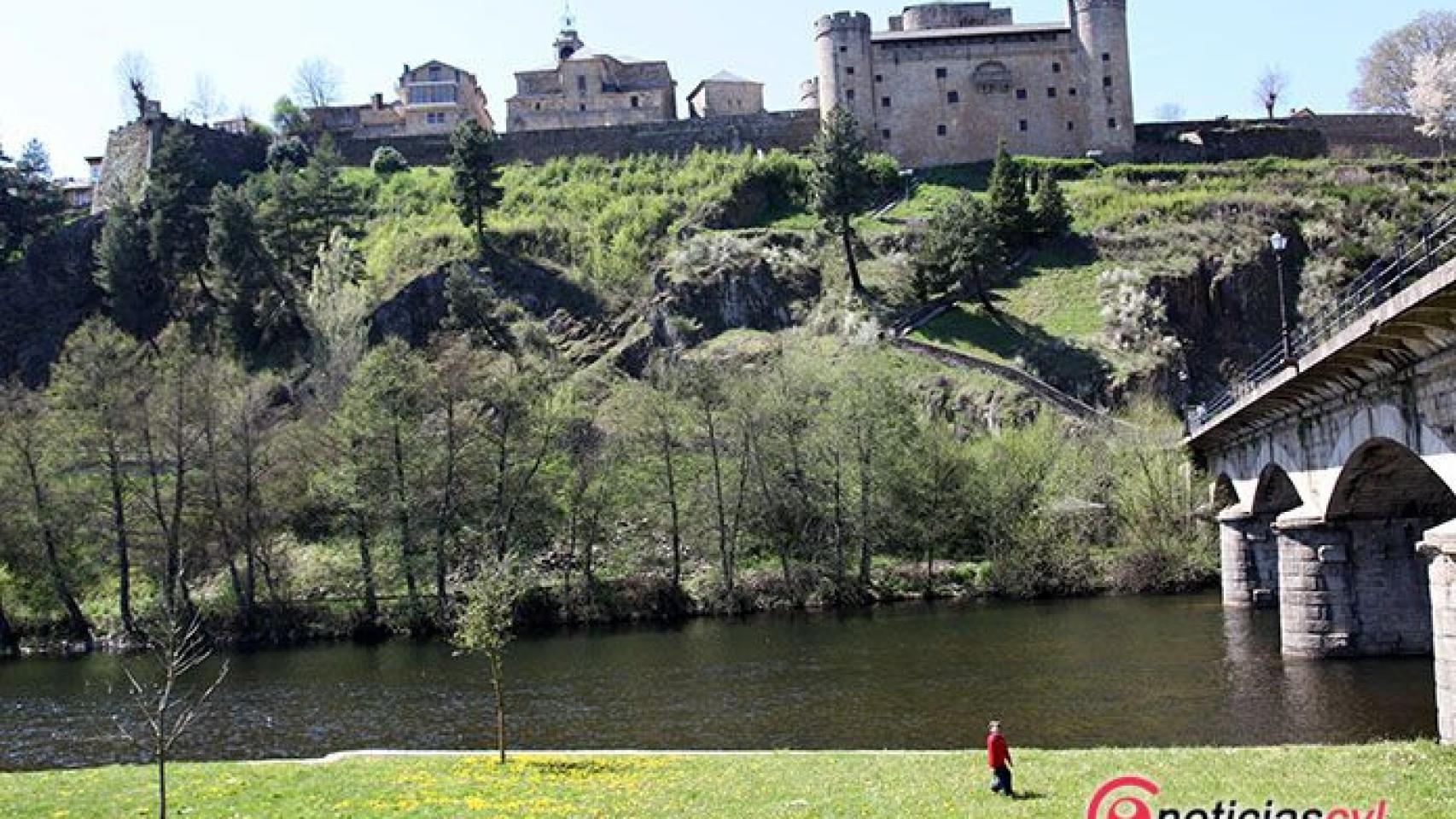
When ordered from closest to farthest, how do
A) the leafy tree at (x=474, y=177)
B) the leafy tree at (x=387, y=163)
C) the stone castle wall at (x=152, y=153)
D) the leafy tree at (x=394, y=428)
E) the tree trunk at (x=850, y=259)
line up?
the leafy tree at (x=394, y=428) < the tree trunk at (x=850, y=259) < the leafy tree at (x=474, y=177) < the stone castle wall at (x=152, y=153) < the leafy tree at (x=387, y=163)

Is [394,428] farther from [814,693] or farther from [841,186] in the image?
[841,186]

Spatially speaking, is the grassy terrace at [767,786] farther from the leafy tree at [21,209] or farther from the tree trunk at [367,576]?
the leafy tree at [21,209]

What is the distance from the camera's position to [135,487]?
2105 inches

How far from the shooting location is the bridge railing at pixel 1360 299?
18641 millimetres

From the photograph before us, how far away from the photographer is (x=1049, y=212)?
8431 cm

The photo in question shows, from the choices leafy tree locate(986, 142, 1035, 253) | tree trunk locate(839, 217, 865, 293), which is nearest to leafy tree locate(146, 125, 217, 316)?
tree trunk locate(839, 217, 865, 293)

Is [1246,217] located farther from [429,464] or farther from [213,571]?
[213,571]

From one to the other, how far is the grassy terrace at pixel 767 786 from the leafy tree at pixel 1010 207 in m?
65.9

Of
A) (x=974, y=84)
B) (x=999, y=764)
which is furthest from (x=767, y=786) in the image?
(x=974, y=84)

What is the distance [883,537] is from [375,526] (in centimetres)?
2289

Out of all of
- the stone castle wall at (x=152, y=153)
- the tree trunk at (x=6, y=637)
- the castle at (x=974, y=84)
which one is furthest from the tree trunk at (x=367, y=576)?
the stone castle wall at (x=152, y=153)

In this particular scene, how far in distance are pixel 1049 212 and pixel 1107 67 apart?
24.7 m

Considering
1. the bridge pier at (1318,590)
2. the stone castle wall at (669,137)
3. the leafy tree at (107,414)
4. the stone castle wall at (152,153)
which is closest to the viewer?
the bridge pier at (1318,590)

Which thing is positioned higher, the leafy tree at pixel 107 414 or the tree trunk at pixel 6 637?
the leafy tree at pixel 107 414
